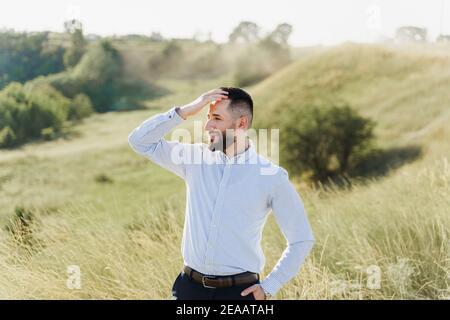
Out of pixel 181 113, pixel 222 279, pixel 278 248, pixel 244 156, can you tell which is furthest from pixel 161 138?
pixel 278 248

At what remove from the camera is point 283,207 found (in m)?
2.78

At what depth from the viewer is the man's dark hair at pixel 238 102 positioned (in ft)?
9.34

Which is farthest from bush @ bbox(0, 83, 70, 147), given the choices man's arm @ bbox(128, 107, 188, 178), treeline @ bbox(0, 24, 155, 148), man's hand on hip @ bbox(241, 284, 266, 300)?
man's hand on hip @ bbox(241, 284, 266, 300)

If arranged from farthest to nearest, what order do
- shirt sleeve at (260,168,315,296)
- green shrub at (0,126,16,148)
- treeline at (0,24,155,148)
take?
treeline at (0,24,155,148) < green shrub at (0,126,16,148) < shirt sleeve at (260,168,315,296)

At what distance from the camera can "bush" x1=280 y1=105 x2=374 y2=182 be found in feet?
97.6

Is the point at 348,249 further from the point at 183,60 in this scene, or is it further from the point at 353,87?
the point at 183,60

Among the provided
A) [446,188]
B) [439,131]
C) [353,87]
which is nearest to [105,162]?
[353,87]

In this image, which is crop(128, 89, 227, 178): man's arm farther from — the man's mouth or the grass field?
the grass field

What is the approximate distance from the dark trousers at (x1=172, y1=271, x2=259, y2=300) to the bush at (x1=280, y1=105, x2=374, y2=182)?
26259 mm

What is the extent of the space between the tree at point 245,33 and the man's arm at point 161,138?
4880 cm

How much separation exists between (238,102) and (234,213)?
1.62 ft

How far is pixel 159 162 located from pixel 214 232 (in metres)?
0.50

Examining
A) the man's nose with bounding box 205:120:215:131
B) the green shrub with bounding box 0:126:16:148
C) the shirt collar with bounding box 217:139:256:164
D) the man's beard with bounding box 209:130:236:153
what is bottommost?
the green shrub with bounding box 0:126:16:148

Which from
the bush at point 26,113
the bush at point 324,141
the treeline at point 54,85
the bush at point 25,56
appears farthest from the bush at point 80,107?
the bush at point 324,141
